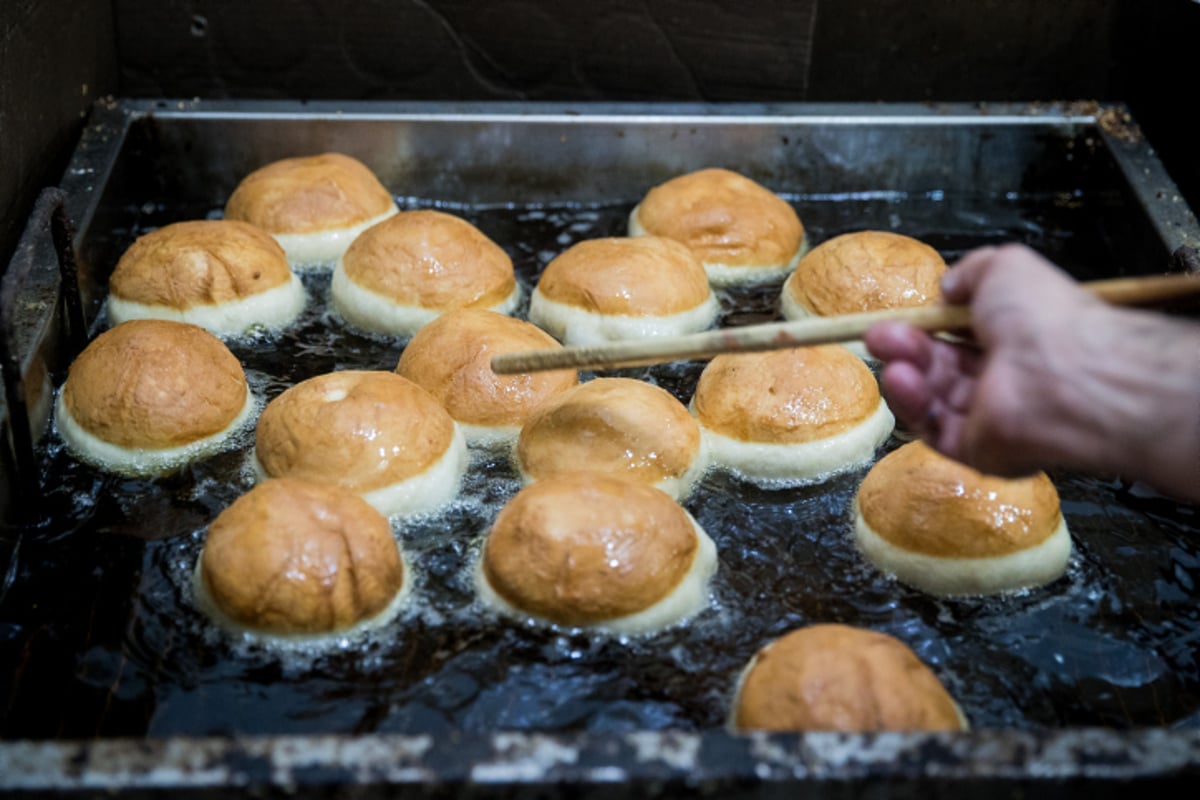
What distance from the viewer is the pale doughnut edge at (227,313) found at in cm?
417

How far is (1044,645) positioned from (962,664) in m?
0.26

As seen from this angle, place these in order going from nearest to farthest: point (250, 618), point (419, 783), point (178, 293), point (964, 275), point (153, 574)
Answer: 1. point (419, 783)
2. point (964, 275)
3. point (250, 618)
4. point (153, 574)
5. point (178, 293)

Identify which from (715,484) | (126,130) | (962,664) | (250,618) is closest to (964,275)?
(962,664)

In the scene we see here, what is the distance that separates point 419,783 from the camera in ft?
7.17

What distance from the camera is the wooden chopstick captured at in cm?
233

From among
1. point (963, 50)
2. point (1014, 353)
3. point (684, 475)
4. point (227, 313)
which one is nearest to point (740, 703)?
point (684, 475)

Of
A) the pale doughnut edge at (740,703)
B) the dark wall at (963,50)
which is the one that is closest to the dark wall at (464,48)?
the dark wall at (963,50)

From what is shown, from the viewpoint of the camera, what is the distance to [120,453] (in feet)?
11.8

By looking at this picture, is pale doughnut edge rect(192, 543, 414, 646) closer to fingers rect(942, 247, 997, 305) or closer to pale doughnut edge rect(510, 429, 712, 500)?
pale doughnut edge rect(510, 429, 712, 500)

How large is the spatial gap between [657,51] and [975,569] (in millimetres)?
3215

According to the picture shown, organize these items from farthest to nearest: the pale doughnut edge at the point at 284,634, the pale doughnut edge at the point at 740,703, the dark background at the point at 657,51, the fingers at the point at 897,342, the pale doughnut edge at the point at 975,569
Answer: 1. the dark background at the point at 657,51
2. the pale doughnut edge at the point at 975,569
3. the pale doughnut edge at the point at 284,634
4. the pale doughnut edge at the point at 740,703
5. the fingers at the point at 897,342

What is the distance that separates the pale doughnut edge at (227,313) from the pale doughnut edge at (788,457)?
1712 millimetres

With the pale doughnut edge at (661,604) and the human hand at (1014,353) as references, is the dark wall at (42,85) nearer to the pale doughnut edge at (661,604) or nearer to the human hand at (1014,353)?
the pale doughnut edge at (661,604)

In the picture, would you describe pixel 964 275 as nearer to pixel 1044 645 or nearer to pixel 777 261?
pixel 1044 645
